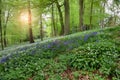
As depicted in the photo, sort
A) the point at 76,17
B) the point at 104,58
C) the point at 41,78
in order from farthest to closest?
the point at 76,17, the point at 104,58, the point at 41,78

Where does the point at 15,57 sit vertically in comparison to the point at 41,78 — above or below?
above

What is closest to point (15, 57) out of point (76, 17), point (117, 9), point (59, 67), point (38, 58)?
point (38, 58)

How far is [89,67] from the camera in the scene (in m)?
6.32

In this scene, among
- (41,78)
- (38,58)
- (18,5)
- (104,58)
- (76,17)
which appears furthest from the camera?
(76,17)

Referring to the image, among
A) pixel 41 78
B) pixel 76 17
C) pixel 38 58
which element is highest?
pixel 76 17

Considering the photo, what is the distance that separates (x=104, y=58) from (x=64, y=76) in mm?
1671

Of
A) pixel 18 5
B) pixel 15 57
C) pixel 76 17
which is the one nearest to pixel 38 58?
pixel 15 57

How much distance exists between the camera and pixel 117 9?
3103 centimetres

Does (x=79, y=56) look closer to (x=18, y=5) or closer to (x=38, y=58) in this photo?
(x=38, y=58)

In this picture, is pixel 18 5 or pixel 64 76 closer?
pixel 64 76

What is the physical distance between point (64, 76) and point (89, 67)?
0.97 m

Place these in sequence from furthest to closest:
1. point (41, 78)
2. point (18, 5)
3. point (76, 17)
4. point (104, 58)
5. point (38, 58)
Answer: point (76, 17), point (18, 5), point (38, 58), point (104, 58), point (41, 78)

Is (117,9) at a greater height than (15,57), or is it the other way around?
(117,9)

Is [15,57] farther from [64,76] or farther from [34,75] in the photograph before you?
[64,76]
